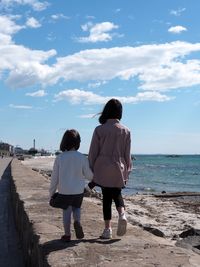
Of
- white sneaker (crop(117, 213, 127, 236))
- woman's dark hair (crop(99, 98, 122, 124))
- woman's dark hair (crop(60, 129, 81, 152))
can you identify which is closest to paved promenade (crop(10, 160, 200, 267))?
white sneaker (crop(117, 213, 127, 236))

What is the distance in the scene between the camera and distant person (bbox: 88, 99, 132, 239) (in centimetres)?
513

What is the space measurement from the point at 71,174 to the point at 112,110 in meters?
0.87

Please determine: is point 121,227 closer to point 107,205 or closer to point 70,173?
point 107,205

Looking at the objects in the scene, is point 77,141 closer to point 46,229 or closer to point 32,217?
point 46,229

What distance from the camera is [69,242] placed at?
15.9 ft

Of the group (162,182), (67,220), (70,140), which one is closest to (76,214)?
(67,220)

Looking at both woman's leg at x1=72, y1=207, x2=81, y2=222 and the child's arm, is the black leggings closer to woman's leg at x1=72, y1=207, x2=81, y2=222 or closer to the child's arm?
A: woman's leg at x1=72, y1=207, x2=81, y2=222

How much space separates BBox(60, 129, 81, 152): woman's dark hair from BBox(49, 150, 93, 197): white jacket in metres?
0.06

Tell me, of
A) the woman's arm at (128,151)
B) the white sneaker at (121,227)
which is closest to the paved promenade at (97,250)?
the white sneaker at (121,227)

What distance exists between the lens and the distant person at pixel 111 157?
16.8ft

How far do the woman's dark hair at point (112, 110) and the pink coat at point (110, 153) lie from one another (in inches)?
2.3

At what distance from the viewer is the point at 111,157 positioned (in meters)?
5.15

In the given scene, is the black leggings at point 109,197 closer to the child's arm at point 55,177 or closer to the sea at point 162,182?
the child's arm at point 55,177

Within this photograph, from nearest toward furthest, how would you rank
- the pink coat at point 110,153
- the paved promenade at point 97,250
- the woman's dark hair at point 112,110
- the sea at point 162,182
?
1. the paved promenade at point 97,250
2. the pink coat at point 110,153
3. the woman's dark hair at point 112,110
4. the sea at point 162,182
